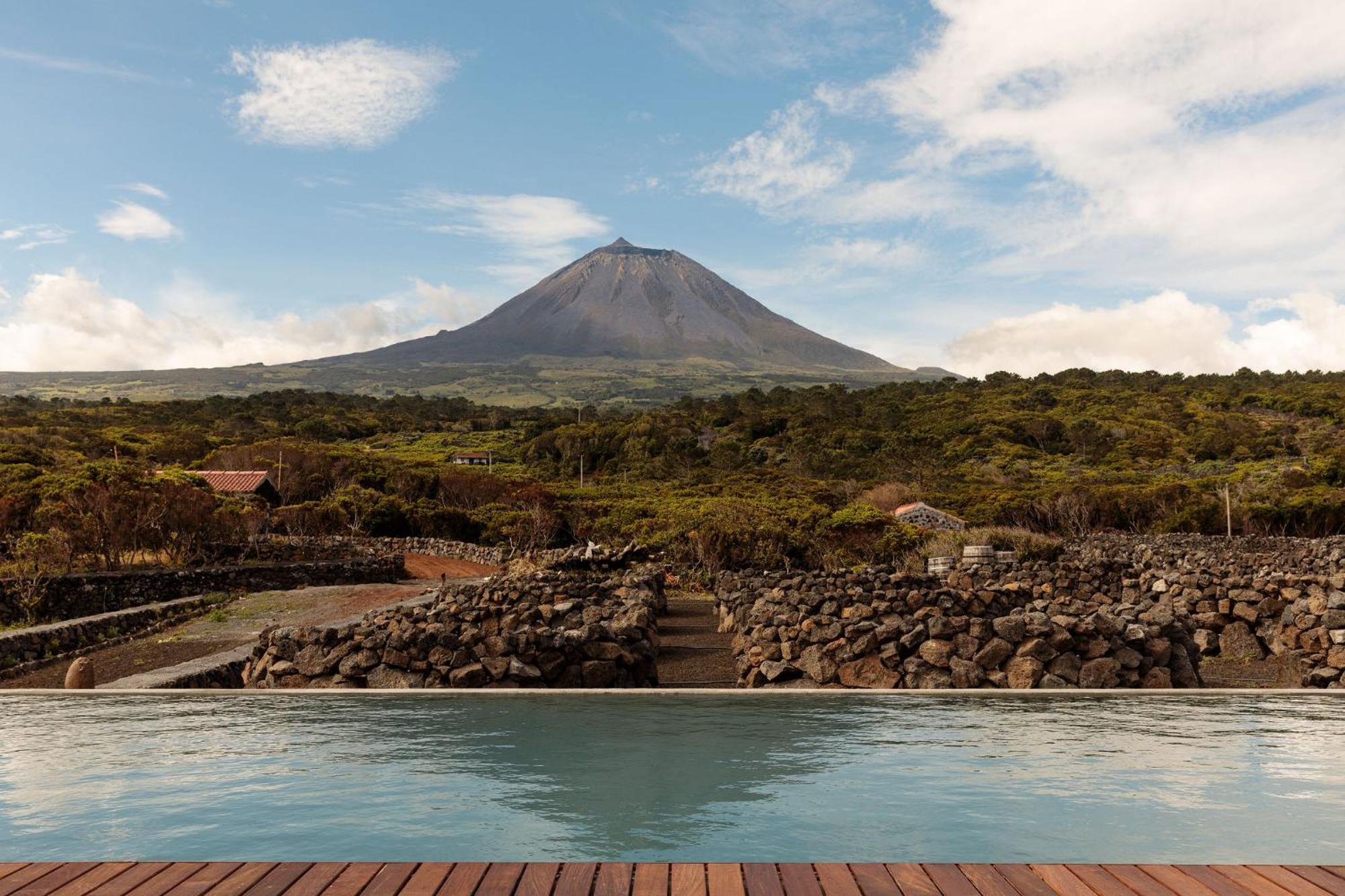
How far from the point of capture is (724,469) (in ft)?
222

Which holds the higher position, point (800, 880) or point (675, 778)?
point (800, 880)

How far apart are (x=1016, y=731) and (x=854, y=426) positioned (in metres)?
71.1

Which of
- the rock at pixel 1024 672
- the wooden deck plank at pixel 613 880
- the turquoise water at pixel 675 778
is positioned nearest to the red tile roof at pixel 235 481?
the turquoise water at pixel 675 778

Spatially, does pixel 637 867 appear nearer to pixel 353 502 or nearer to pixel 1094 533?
pixel 353 502

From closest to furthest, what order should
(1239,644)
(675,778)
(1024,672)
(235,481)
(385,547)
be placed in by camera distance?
(675,778) → (1024,672) → (1239,644) → (385,547) → (235,481)

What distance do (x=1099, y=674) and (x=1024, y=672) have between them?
89 centimetres

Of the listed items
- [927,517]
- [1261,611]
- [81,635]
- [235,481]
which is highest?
[235,481]

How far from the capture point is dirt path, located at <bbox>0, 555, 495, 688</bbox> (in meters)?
15.1

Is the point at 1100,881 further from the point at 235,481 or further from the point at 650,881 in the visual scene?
the point at 235,481

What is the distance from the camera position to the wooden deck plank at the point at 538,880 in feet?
12.9

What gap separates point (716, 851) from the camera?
18.7ft

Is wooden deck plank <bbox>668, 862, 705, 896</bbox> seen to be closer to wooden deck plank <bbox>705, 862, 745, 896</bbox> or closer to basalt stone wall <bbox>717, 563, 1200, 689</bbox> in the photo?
wooden deck plank <bbox>705, 862, 745, 896</bbox>

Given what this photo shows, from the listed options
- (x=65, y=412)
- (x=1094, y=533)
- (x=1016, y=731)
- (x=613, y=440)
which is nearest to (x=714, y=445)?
(x=613, y=440)

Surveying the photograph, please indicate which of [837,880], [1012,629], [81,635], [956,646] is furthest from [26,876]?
[81,635]
